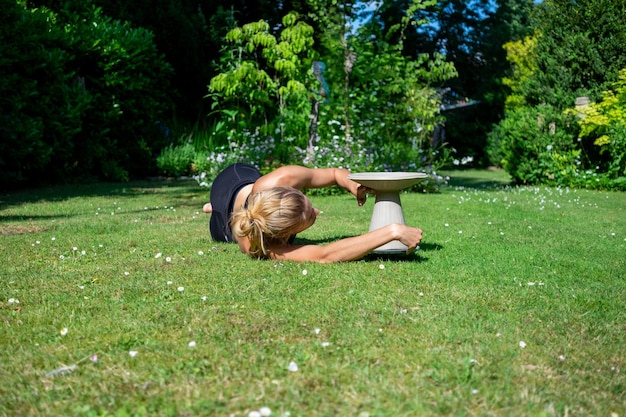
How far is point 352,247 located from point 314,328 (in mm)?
1388

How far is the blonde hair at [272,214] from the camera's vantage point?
3.99 meters

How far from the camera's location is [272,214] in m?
3.98

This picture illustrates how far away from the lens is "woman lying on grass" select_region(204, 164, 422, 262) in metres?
4.02

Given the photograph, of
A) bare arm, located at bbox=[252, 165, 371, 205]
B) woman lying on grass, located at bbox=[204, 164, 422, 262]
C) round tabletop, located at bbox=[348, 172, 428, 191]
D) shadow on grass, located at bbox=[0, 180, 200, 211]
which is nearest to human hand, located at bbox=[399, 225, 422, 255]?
woman lying on grass, located at bbox=[204, 164, 422, 262]

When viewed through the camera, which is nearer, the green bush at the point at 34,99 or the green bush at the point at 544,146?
the green bush at the point at 34,99

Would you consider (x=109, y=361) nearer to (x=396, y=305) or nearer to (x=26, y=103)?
(x=396, y=305)

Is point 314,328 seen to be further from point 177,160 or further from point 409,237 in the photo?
point 177,160

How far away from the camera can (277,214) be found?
156 inches

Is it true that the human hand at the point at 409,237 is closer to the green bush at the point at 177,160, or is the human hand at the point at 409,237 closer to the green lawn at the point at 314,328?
the green lawn at the point at 314,328

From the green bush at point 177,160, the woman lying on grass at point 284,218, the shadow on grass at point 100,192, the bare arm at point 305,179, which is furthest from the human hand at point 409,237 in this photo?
the green bush at point 177,160

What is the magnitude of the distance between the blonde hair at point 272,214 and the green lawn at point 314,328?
0.29 meters

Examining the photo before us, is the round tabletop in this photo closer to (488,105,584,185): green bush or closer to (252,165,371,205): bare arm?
(252,165,371,205): bare arm

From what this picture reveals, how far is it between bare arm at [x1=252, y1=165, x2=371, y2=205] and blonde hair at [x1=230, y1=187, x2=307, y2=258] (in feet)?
1.13

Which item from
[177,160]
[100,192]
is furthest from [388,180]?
[177,160]
